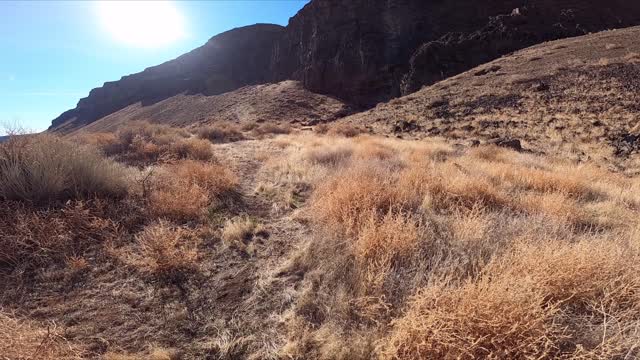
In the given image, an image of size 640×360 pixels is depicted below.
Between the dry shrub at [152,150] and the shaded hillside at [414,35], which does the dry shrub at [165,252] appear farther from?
the shaded hillside at [414,35]

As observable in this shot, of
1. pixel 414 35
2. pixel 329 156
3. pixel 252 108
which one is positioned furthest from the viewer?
pixel 252 108

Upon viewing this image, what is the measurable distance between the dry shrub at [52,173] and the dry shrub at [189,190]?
0.73m

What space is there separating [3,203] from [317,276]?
14.7ft

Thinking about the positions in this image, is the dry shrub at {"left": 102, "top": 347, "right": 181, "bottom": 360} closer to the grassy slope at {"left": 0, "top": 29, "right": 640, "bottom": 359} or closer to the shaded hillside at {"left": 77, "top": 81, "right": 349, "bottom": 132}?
the grassy slope at {"left": 0, "top": 29, "right": 640, "bottom": 359}

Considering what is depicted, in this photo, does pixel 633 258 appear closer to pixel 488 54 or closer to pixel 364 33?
pixel 488 54

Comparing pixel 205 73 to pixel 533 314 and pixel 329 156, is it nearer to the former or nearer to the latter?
pixel 329 156

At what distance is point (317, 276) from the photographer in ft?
10.7

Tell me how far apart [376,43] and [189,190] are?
49341 millimetres

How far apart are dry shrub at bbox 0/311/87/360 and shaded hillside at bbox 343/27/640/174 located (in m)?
13.2

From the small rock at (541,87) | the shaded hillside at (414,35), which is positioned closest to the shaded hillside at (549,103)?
the small rock at (541,87)

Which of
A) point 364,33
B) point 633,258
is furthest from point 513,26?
point 633,258

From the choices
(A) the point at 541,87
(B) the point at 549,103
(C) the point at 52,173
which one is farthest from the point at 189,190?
(A) the point at 541,87

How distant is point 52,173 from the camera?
16.3ft

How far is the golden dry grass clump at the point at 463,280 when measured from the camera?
207 cm
